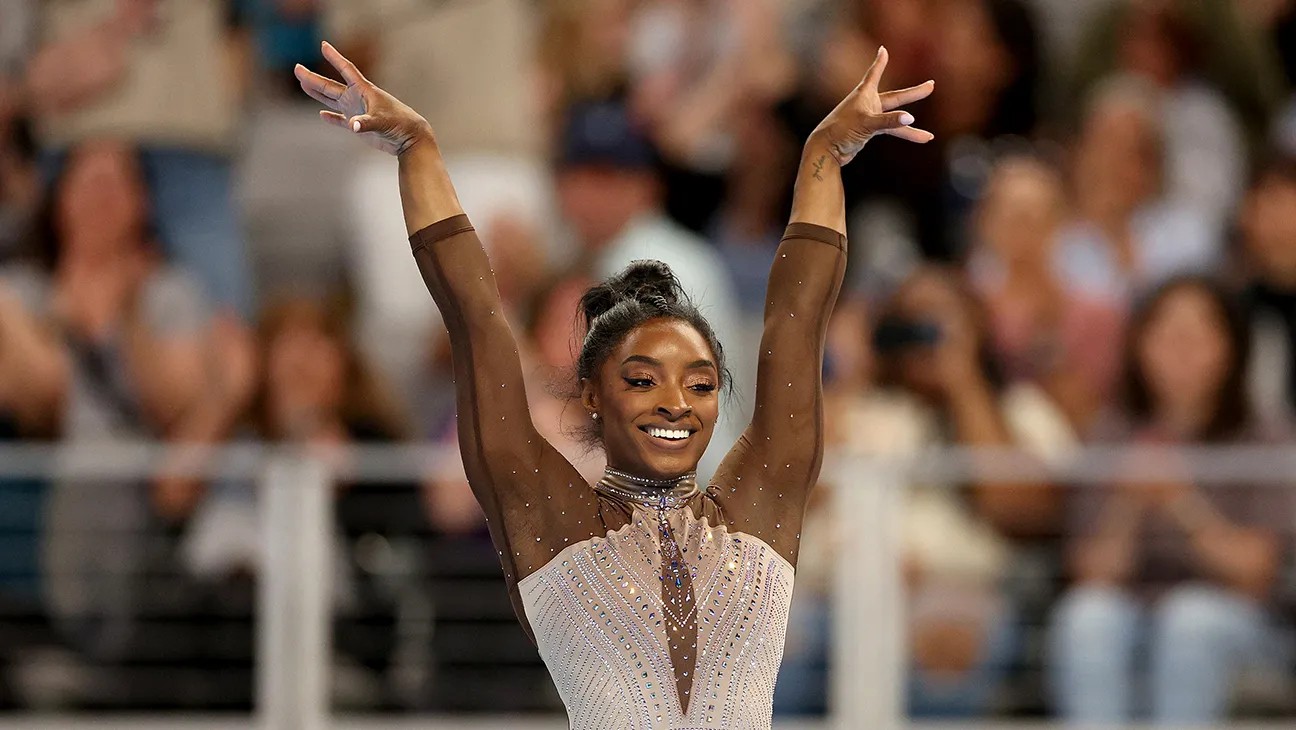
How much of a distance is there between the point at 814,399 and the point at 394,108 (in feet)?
2.55

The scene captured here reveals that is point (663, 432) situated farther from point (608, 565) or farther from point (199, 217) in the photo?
point (199, 217)

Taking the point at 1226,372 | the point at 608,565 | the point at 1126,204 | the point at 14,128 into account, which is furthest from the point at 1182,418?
the point at 14,128

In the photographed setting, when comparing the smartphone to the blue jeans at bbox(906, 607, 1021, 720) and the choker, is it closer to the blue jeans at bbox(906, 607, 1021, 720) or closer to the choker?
the blue jeans at bbox(906, 607, 1021, 720)

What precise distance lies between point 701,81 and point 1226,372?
2.29 meters

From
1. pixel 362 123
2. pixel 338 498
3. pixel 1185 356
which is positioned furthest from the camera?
pixel 338 498

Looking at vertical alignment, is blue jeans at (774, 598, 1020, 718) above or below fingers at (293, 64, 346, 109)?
below

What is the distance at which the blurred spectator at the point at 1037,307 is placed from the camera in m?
6.00

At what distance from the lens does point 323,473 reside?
5527 mm

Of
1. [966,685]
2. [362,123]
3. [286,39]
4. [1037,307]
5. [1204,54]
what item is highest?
[1204,54]

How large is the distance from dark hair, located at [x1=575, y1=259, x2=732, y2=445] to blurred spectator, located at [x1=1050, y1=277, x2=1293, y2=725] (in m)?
2.91

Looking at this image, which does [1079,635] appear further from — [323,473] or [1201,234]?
[323,473]

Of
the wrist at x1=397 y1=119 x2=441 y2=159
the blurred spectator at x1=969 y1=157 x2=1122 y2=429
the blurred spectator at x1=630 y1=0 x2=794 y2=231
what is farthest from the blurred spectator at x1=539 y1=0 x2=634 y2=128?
the wrist at x1=397 y1=119 x2=441 y2=159

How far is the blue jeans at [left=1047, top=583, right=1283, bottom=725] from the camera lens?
5.38 meters

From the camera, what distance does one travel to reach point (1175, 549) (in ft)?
18.3
